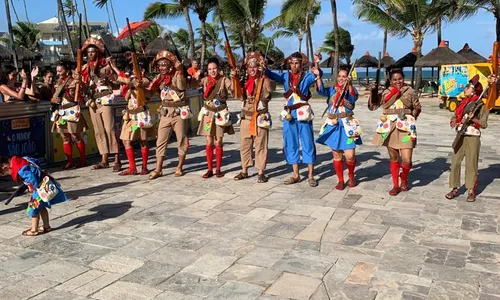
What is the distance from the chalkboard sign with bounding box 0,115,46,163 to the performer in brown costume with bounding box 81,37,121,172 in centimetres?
97

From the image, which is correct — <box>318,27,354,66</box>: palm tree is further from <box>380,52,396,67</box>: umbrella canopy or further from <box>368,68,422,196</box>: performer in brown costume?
<box>368,68,422,196</box>: performer in brown costume

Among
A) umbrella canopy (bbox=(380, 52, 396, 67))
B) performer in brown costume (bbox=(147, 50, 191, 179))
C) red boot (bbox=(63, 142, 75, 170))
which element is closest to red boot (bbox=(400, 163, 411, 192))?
performer in brown costume (bbox=(147, 50, 191, 179))

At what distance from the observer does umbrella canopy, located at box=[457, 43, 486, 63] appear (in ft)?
68.6

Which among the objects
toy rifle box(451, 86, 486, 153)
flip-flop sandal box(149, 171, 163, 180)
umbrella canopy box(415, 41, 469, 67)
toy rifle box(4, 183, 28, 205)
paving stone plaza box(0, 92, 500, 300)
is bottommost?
paving stone plaza box(0, 92, 500, 300)

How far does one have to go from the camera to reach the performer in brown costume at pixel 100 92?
24.3 feet

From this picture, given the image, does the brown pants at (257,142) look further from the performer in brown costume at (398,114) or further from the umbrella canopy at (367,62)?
the umbrella canopy at (367,62)

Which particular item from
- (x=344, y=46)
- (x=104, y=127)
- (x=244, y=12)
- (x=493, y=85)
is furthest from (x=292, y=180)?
(x=344, y=46)

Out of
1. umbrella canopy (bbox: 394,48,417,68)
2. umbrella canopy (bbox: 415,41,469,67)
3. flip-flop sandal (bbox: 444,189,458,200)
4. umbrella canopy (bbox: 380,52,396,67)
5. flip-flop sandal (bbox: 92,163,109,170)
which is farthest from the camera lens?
umbrella canopy (bbox: 380,52,396,67)

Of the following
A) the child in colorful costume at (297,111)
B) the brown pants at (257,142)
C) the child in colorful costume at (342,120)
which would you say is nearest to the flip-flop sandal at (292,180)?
the child in colorful costume at (297,111)

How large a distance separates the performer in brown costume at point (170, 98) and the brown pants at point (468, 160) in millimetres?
3447

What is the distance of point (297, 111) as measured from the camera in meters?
6.52

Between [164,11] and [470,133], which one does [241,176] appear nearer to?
[470,133]

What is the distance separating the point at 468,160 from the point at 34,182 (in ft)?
14.9

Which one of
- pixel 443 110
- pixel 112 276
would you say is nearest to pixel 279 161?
pixel 112 276
